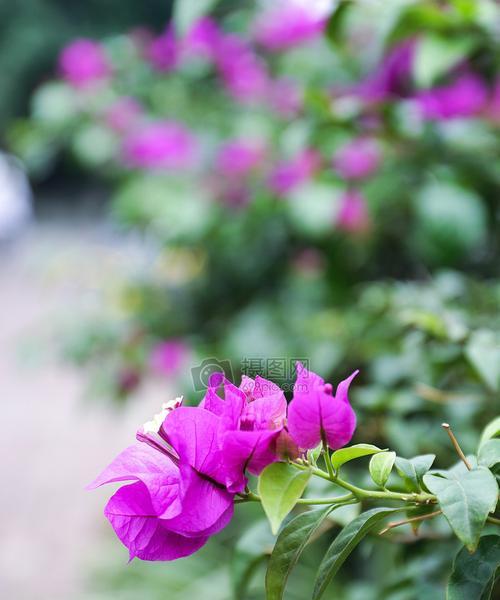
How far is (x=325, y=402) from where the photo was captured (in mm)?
231

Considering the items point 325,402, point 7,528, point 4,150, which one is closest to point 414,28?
point 325,402

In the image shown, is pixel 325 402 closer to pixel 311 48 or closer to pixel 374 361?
pixel 374 361

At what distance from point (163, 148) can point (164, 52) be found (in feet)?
1.59

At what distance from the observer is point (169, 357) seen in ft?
4.04

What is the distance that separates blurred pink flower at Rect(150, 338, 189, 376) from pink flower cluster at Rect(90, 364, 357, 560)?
0.95 m

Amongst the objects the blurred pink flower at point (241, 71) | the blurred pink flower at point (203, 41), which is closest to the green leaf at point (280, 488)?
the blurred pink flower at point (241, 71)

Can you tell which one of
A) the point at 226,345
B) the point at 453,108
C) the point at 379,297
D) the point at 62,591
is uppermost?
the point at 453,108

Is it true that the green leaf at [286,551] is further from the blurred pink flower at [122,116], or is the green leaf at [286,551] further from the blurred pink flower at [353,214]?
the blurred pink flower at [122,116]

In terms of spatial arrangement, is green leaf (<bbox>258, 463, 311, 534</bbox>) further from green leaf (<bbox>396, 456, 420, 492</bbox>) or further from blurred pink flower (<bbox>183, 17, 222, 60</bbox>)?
blurred pink flower (<bbox>183, 17, 222, 60</bbox>)

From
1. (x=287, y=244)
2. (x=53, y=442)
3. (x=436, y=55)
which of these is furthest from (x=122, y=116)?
(x=53, y=442)

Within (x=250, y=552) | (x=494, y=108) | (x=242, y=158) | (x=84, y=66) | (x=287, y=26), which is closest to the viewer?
(x=250, y=552)

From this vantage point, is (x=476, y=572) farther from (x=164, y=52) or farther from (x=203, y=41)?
(x=164, y=52)

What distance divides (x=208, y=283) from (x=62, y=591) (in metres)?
1.11

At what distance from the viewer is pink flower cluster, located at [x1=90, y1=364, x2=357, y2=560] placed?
0.23 metres
